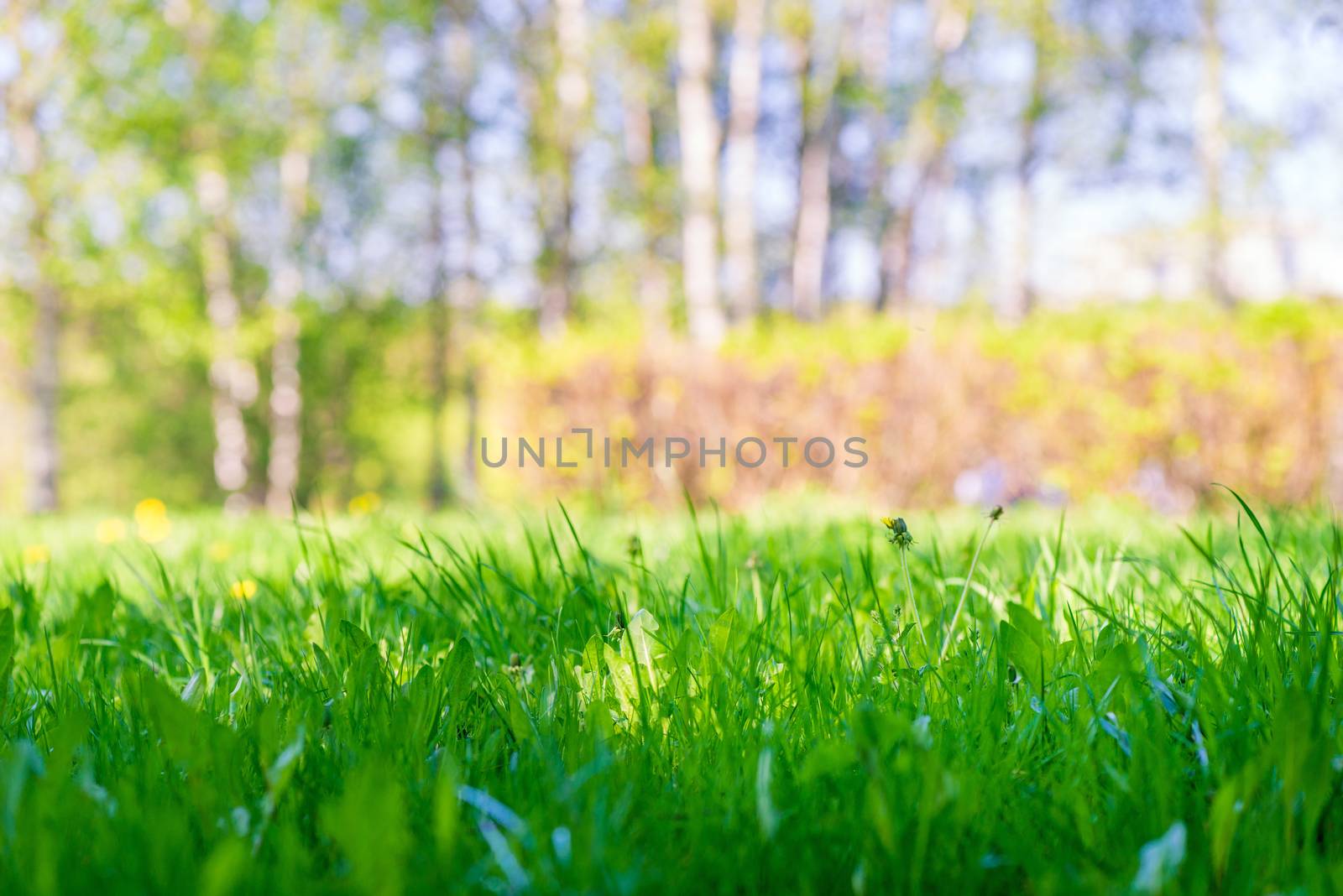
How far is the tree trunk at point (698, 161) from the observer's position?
916cm

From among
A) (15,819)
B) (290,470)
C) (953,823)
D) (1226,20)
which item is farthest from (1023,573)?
(1226,20)

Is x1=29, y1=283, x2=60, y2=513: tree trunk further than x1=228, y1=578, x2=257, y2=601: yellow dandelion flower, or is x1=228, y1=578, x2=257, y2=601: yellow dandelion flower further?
x1=29, y1=283, x2=60, y2=513: tree trunk

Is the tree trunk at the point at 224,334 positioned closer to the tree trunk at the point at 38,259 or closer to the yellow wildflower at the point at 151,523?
the tree trunk at the point at 38,259

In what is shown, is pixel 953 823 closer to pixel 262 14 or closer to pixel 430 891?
pixel 430 891

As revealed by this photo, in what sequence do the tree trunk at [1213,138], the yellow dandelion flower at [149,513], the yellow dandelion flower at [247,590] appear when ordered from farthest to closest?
the tree trunk at [1213,138] → the yellow dandelion flower at [149,513] → the yellow dandelion flower at [247,590]

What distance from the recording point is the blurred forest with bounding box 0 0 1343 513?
650cm

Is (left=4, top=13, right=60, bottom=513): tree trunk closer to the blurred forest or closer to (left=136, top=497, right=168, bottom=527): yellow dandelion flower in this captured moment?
the blurred forest

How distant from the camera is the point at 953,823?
2.79 ft

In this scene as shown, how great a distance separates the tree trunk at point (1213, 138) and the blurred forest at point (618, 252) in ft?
0.22

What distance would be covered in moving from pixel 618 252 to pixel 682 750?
1923cm

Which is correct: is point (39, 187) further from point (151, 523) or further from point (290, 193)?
point (151, 523)

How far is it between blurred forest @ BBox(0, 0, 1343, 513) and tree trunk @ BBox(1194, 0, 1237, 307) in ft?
0.22

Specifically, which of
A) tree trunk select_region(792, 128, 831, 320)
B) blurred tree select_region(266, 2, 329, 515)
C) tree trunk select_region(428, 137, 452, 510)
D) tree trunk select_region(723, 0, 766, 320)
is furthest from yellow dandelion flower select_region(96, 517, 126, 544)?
tree trunk select_region(792, 128, 831, 320)

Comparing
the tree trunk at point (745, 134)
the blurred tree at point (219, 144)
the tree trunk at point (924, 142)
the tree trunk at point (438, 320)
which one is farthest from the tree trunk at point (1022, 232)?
the blurred tree at point (219, 144)
